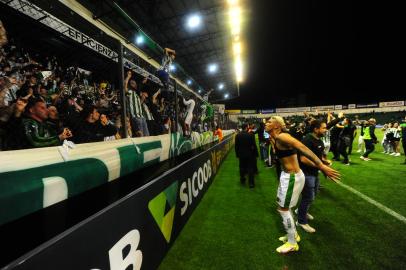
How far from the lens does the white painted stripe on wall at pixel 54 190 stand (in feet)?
4.87

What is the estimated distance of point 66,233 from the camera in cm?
141

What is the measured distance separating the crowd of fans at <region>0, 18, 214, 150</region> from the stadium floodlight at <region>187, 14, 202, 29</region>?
10582 mm

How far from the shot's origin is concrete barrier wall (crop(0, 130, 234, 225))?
4.20 ft

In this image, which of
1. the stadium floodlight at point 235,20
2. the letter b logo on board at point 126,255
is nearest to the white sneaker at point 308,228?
the letter b logo on board at point 126,255

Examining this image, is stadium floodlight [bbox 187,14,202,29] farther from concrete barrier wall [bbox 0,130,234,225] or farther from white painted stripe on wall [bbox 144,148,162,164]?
concrete barrier wall [bbox 0,130,234,225]

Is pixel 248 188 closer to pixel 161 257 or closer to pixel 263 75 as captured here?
pixel 161 257

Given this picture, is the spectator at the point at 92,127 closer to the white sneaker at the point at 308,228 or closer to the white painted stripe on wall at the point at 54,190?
the white painted stripe on wall at the point at 54,190

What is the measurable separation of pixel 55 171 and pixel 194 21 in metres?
15.4

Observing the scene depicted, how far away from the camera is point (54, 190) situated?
155 cm

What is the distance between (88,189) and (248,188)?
18.1ft

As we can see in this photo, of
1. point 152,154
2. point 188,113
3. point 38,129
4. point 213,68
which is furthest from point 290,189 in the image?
point 213,68

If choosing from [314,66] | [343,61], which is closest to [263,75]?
[314,66]

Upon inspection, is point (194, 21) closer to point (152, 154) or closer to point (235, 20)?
point (235, 20)

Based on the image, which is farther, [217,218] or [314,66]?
[314,66]
